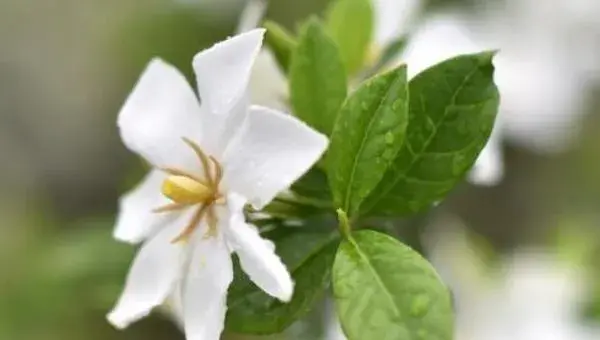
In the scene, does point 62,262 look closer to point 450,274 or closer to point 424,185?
point 450,274

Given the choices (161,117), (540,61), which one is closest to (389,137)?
(161,117)

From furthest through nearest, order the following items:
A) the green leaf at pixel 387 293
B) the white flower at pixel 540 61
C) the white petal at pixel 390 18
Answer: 1. the white flower at pixel 540 61
2. the white petal at pixel 390 18
3. the green leaf at pixel 387 293

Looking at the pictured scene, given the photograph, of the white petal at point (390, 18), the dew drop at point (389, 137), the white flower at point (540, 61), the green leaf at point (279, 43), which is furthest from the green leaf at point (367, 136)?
the white flower at point (540, 61)

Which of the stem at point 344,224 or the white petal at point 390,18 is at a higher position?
the white petal at point 390,18

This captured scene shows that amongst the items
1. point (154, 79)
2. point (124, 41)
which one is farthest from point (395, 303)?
point (124, 41)

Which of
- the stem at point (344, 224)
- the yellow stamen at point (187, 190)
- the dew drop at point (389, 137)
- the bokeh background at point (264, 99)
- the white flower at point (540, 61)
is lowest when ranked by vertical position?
the bokeh background at point (264, 99)

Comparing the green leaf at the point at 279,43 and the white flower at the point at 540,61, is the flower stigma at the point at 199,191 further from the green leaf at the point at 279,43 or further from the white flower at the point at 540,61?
the white flower at the point at 540,61
